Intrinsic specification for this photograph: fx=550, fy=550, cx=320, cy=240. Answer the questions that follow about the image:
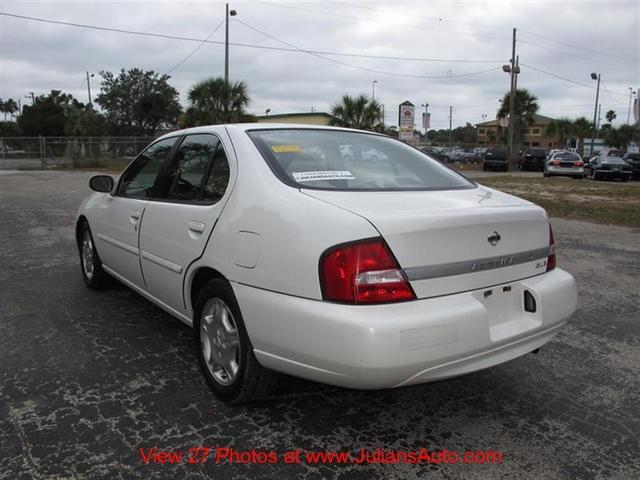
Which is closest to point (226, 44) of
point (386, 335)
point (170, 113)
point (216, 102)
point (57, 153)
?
point (216, 102)

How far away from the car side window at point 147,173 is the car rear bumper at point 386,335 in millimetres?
1542

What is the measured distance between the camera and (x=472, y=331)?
2.38m

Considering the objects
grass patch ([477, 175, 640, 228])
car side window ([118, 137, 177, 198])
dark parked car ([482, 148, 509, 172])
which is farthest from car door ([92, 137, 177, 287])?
dark parked car ([482, 148, 509, 172])

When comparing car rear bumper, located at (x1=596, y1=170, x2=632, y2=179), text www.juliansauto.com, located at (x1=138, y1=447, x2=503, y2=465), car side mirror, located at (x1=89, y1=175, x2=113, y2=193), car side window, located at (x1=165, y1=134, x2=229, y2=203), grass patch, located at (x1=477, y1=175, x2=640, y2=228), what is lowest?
text www.juliansauto.com, located at (x1=138, y1=447, x2=503, y2=465)

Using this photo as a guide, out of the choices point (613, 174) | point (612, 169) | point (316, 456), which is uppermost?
point (612, 169)

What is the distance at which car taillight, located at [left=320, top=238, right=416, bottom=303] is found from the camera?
229cm

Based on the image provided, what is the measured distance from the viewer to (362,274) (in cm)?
229

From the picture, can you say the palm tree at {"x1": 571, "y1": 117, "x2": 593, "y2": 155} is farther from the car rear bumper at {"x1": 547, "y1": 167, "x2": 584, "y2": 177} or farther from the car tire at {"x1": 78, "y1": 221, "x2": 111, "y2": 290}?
the car tire at {"x1": 78, "y1": 221, "x2": 111, "y2": 290}

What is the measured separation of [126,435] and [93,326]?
1.73m

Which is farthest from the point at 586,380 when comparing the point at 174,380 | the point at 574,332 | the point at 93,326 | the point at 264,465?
the point at 93,326

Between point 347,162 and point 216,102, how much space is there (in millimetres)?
24851

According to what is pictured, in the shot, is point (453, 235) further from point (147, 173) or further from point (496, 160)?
point (496, 160)

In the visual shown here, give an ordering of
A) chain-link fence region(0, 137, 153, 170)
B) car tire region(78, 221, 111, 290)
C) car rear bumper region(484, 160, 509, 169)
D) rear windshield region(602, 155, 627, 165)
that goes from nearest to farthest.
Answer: car tire region(78, 221, 111, 290), rear windshield region(602, 155, 627, 165), chain-link fence region(0, 137, 153, 170), car rear bumper region(484, 160, 509, 169)

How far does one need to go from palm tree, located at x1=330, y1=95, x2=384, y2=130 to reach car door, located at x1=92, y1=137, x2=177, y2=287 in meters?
22.5
